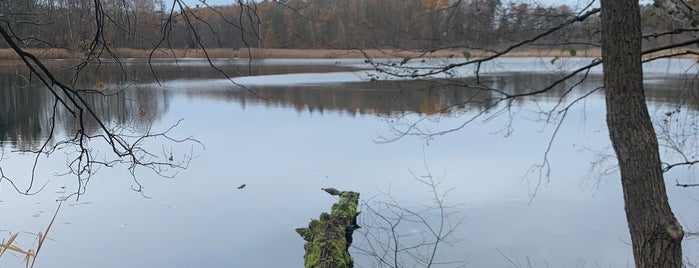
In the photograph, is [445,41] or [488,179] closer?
[445,41]

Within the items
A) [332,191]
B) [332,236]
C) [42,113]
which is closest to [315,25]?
[332,236]

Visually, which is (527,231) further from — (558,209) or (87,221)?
(87,221)

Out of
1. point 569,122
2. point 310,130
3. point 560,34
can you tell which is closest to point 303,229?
point 560,34

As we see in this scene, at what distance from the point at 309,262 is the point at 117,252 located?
167cm

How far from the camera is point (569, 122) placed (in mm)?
10445

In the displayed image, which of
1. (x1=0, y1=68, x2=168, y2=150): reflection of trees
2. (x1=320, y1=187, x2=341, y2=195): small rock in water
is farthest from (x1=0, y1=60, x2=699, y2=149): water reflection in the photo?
(x1=320, y1=187, x2=341, y2=195): small rock in water

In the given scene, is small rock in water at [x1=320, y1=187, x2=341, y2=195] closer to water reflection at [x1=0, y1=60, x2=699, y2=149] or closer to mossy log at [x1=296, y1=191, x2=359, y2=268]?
mossy log at [x1=296, y1=191, x2=359, y2=268]

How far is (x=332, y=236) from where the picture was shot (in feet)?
15.9

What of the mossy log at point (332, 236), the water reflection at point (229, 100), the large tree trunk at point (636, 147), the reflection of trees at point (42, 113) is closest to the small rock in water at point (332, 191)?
the mossy log at point (332, 236)

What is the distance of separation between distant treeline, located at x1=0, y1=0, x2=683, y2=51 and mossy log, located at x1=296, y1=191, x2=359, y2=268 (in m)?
1.59

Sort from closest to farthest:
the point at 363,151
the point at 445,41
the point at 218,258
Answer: the point at 445,41
the point at 218,258
the point at 363,151

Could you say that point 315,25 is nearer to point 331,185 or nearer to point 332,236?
point 332,236

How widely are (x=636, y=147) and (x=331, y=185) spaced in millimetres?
5333

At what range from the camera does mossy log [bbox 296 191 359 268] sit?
178 inches
